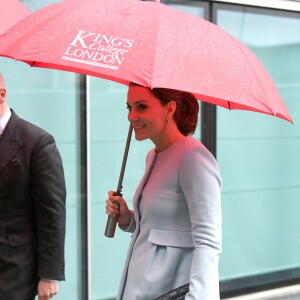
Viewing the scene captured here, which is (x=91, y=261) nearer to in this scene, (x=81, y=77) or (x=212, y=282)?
(x=81, y=77)

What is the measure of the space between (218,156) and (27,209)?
363cm

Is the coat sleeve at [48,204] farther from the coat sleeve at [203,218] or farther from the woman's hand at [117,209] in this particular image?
the coat sleeve at [203,218]

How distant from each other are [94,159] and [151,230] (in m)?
3.22

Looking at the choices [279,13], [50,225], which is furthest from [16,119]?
[279,13]

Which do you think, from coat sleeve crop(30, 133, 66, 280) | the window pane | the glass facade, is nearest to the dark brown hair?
coat sleeve crop(30, 133, 66, 280)

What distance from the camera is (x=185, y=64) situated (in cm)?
251

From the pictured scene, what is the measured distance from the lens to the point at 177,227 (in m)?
2.64

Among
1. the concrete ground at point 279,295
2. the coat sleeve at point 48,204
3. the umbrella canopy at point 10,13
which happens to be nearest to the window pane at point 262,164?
the concrete ground at point 279,295

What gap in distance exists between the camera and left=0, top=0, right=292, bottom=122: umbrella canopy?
2.48m

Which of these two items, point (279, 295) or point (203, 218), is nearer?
point (203, 218)

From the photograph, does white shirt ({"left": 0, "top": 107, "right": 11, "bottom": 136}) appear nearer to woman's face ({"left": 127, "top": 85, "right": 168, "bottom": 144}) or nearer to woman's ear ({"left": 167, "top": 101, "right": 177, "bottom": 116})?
woman's face ({"left": 127, "top": 85, "right": 168, "bottom": 144})

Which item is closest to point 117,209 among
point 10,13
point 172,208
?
point 172,208

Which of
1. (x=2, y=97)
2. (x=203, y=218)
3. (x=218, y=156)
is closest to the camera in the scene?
(x=203, y=218)

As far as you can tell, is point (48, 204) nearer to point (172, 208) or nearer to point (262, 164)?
point (172, 208)
